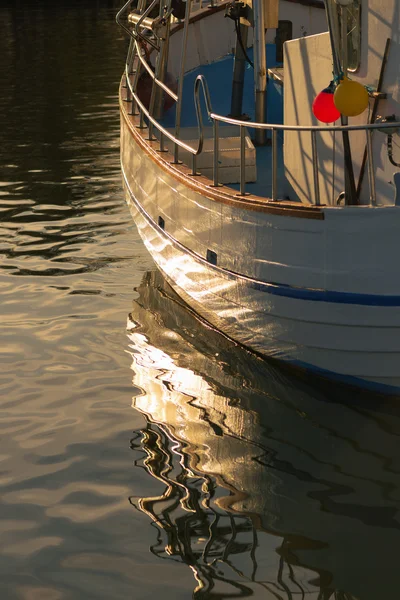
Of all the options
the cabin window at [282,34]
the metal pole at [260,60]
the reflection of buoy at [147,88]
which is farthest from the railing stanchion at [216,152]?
the cabin window at [282,34]

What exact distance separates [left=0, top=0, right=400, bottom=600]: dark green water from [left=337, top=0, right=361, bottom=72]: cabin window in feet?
7.52

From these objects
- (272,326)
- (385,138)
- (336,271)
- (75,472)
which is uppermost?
(385,138)

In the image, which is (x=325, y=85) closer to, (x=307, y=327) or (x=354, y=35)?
(x=354, y=35)

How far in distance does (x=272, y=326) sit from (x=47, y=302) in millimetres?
2805

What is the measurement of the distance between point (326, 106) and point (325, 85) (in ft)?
2.52

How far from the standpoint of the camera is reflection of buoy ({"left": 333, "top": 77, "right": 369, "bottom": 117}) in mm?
6262

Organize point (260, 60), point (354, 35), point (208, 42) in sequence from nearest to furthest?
1. point (354, 35)
2. point (260, 60)
3. point (208, 42)

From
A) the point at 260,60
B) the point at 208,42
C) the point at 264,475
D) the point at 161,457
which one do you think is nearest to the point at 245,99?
the point at 208,42

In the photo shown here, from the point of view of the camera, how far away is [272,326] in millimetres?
7199

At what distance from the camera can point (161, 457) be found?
6.38 meters

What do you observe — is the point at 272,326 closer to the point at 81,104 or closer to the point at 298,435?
the point at 298,435

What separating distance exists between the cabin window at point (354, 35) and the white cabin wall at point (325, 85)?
4cm

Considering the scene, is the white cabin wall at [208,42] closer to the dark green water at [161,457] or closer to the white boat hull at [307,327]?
the dark green water at [161,457]

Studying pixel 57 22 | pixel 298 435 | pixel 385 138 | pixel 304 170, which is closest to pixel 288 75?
pixel 304 170
